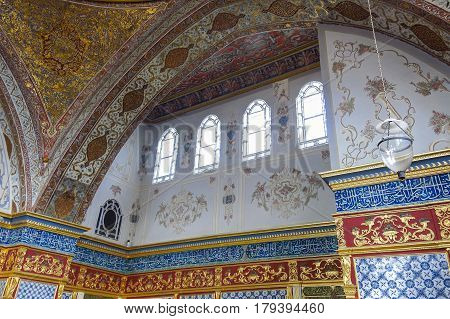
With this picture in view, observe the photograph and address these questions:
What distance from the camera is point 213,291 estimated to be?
6.85 metres

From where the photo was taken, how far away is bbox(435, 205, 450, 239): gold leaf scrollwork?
12.3 ft

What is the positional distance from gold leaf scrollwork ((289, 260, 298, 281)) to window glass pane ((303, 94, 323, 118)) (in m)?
2.65

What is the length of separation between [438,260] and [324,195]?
2.78 metres

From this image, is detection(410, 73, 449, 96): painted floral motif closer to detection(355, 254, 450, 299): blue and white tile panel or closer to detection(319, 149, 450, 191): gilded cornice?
detection(319, 149, 450, 191): gilded cornice

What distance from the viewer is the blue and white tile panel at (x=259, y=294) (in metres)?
6.22

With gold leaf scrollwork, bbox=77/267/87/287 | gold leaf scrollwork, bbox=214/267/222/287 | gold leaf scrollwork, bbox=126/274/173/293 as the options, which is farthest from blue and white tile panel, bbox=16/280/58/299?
gold leaf scrollwork, bbox=214/267/222/287

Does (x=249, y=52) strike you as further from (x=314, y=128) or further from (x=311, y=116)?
(x=314, y=128)

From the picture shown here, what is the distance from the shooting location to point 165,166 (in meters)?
8.86

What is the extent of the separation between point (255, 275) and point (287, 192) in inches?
59.7

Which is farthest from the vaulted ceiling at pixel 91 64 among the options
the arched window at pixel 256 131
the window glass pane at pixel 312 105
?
the arched window at pixel 256 131

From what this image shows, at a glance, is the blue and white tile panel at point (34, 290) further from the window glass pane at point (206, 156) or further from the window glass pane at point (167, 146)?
the window glass pane at point (167, 146)

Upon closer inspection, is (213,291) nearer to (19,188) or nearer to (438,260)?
(19,188)

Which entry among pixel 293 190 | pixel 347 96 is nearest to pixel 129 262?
pixel 293 190

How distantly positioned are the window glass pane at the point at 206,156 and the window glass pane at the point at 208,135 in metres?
0.14
